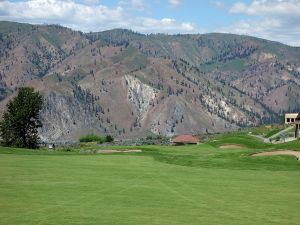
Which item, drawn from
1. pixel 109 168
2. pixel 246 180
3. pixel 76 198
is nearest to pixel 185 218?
pixel 76 198

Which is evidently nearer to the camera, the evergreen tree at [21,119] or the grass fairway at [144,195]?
the grass fairway at [144,195]

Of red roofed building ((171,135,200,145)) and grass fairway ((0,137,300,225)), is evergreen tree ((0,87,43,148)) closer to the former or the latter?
grass fairway ((0,137,300,225))

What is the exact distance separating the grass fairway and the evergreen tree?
58.9m

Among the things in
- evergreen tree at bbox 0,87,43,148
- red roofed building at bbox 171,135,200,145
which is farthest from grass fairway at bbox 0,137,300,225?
red roofed building at bbox 171,135,200,145

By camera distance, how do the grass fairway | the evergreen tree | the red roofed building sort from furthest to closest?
the red roofed building
the evergreen tree
the grass fairway

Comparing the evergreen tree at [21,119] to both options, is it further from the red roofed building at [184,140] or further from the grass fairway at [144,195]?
the red roofed building at [184,140]

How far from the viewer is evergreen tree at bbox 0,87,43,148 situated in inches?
3996

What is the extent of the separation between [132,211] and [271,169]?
999 inches

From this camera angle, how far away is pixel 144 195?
27.7m

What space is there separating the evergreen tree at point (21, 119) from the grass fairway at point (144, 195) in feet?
193

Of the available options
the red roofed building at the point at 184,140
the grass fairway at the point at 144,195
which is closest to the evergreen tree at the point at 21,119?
the grass fairway at the point at 144,195

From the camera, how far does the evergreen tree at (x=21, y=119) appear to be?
10150cm

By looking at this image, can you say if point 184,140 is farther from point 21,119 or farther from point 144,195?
point 144,195

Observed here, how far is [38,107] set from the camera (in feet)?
335
